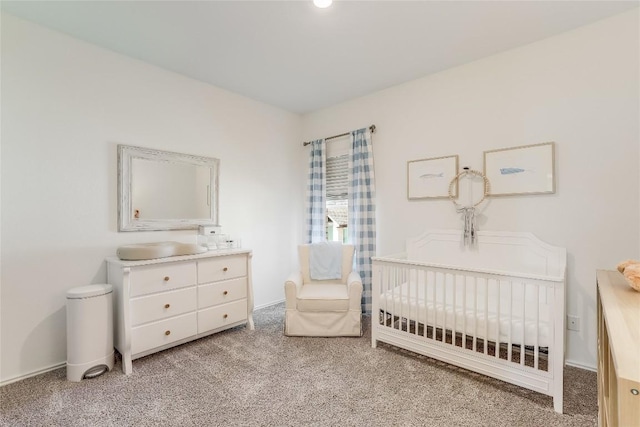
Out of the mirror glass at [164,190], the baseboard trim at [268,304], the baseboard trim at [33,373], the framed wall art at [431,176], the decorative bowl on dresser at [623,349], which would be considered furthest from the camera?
the baseboard trim at [268,304]

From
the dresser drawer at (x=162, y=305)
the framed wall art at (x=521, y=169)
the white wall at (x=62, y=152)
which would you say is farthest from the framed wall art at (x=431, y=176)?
the dresser drawer at (x=162, y=305)

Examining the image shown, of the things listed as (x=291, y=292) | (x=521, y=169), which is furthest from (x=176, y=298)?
(x=521, y=169)

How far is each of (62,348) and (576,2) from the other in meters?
4.38

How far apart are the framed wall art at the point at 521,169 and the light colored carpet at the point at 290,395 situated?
4.56ft

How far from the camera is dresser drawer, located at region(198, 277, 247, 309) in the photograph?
2.65 metres

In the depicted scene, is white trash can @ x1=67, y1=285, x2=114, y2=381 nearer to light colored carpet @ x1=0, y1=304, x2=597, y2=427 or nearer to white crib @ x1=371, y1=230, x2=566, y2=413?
light colored carpet @ x1=0, y1=304, x2=597, y2=427

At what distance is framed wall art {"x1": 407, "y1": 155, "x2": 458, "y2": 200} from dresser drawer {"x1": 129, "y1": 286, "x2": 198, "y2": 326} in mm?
→ 2305

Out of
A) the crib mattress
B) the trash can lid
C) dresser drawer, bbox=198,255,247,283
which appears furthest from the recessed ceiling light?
the trash can lid

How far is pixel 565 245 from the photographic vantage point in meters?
2.29

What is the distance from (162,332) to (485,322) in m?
2.41

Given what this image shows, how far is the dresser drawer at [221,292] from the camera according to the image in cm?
265

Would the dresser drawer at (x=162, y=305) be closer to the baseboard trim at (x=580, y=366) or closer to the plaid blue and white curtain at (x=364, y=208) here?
the plaid blue and white curtain at (x=364, y=208)

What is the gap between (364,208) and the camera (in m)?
3.38

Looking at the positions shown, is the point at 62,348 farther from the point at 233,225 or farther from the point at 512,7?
the point at 512,7
